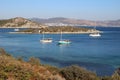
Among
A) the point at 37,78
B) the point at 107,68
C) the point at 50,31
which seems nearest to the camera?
the point at 37,78

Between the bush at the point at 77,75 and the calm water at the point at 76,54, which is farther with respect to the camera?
the calm water at the point at 76,54

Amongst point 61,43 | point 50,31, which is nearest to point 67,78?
point 61,43

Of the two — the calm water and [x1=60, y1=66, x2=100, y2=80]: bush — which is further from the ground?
[x1=60, y1=66, x2=100, y2=80]: bush

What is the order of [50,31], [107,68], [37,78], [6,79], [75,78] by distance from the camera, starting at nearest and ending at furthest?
[6,79], [37,78], [75,78], [107,68], [50,31]

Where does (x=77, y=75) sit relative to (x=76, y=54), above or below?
above

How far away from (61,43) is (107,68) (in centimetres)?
4553

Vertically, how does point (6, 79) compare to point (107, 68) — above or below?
above

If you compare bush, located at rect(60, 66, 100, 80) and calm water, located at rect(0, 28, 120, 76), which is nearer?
bush, located at rect(60, 66, 100, 80)

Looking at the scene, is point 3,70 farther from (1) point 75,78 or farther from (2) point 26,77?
(1) point 75,78

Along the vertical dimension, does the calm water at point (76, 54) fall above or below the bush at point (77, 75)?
below

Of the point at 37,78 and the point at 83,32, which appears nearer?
the point at 37,78

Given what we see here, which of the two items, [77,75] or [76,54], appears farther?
[76,54]

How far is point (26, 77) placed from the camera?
479 inches

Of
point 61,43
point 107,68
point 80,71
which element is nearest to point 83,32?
point 61,43
